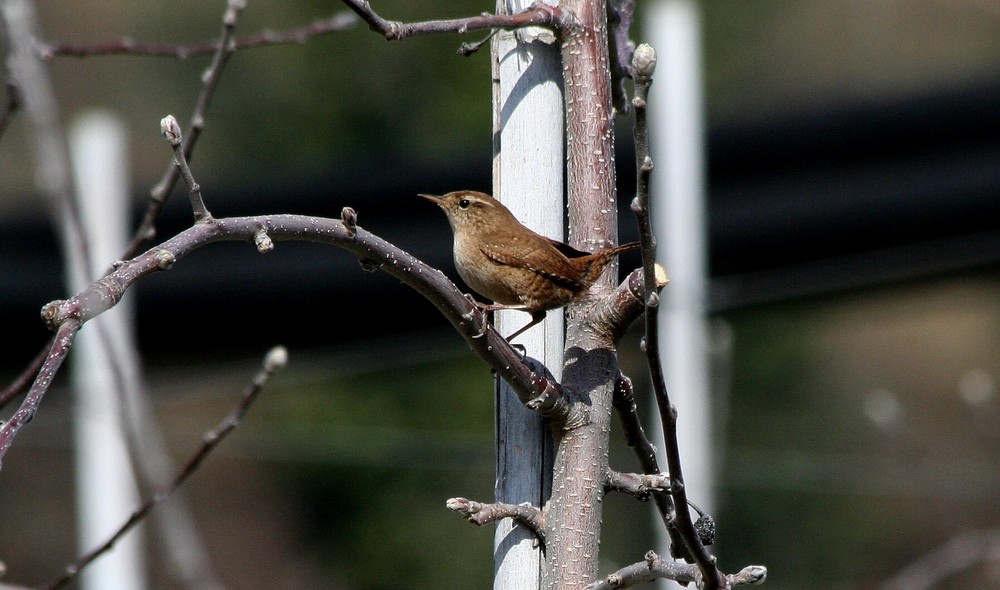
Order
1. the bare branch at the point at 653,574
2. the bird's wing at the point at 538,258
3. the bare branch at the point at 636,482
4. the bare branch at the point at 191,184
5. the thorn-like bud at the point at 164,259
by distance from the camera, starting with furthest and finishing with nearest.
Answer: the bird's wing at the point at 538,258 < the bare branch at the point at 636,482 < the bare branch at the point at 653,574 < the bare branch at the point at 191,184 < the thorn-like bud at the point at 164,259

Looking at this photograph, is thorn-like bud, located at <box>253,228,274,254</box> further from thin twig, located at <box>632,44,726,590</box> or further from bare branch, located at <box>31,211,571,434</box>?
thin twig, located at <box>632,44,726,590</box>

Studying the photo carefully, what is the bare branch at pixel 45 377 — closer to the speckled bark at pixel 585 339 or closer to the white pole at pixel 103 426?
the speckled bark at pixel 585 339

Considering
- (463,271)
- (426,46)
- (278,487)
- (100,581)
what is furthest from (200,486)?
(463,271)

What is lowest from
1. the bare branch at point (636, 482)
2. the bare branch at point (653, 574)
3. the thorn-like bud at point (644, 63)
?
the bare branch at point (653, 574)

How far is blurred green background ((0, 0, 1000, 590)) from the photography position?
15.7 feet

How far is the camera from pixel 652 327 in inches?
53.5

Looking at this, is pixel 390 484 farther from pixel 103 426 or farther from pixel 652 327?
pixel 652 327

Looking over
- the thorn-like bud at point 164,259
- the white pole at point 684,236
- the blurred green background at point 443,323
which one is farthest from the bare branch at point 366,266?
the white pole at point 684,236

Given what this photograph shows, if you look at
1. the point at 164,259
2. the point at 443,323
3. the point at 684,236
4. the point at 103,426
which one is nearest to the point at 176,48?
the point at 164,259

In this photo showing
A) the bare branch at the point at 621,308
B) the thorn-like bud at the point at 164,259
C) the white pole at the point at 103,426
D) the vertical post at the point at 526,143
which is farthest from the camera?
the white pole at the point at 103,426

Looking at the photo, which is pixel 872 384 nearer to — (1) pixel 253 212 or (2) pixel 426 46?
(2) pixel 426 46

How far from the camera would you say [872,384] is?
12516mm

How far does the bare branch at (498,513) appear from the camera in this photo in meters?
1.66

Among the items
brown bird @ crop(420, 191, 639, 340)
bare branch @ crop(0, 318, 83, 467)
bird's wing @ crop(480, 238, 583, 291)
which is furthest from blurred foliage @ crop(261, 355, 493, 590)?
bare branch @ crop(0, 318, 83, 467)
